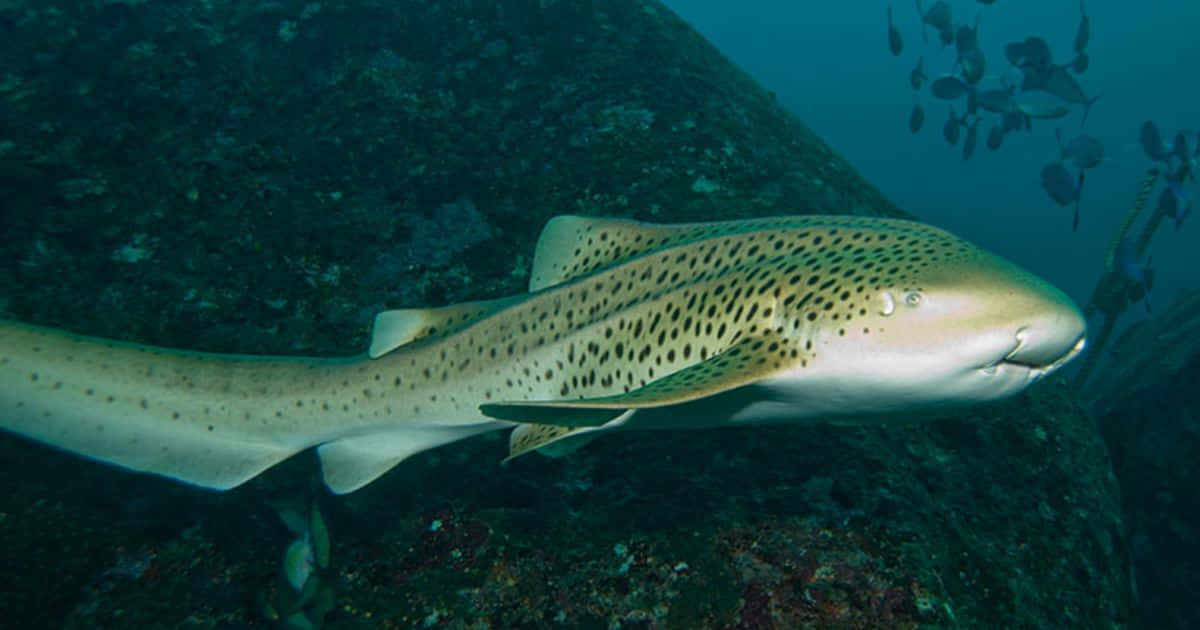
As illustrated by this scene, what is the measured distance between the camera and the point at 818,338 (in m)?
2.24

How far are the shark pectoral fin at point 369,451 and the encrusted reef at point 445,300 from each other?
0.69 feet

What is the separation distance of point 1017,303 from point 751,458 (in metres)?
1.61

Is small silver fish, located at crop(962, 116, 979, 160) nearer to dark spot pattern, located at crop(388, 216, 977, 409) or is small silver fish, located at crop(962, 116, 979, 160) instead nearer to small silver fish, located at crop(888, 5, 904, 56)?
small silver fish, located at crop(888, 5, 904, 56)

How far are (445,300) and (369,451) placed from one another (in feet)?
4.81

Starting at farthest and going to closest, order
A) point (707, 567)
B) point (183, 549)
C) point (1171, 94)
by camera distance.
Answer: point (1171, 94), point (183, 549), point (707, 567)

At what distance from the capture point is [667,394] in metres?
2.12

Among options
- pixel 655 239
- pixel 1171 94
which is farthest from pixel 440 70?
Answer: pixel 1171 94

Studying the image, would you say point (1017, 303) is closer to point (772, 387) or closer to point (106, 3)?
point (772, 387)

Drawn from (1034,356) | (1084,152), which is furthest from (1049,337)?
(1084,152)

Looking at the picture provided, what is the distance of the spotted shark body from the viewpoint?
2.10 metres

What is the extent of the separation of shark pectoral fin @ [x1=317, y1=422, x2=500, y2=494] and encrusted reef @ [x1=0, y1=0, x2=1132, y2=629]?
8.2 inches

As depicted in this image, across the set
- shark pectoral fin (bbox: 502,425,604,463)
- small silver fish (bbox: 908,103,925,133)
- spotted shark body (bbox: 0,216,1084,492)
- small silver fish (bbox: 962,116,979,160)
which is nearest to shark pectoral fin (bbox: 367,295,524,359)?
spotted shark body (bbox: 0,216,1084,492)

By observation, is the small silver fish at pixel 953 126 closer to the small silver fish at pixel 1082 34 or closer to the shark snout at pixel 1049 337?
the small silver fish at pixel 1082 34

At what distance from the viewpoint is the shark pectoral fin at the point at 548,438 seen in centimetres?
263
